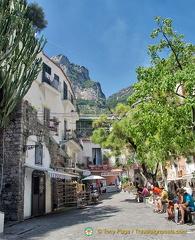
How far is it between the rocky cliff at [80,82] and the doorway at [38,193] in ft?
261

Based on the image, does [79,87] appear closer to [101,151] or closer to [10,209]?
[101,151]

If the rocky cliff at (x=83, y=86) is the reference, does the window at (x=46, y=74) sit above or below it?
below

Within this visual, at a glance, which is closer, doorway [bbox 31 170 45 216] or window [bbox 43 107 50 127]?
doorway [bbox 31 170 45 216]

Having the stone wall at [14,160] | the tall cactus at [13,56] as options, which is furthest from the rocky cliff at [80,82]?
the tall cactus at [13,56]

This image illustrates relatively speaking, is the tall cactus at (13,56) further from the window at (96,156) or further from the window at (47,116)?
the window at (96,156)

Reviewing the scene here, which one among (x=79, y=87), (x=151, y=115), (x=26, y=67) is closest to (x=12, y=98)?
(x=26, y=67)

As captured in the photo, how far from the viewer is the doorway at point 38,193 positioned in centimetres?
1208

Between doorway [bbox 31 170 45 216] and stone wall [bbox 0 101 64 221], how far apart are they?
1.49 m

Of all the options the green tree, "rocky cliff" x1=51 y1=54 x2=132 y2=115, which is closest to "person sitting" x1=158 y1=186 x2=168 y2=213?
the green tree

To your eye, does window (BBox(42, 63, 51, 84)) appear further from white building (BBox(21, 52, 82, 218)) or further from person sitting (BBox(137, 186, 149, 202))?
person sitting (BBox(137, 186, 149, 202))

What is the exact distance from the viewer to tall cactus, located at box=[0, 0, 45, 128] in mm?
9516

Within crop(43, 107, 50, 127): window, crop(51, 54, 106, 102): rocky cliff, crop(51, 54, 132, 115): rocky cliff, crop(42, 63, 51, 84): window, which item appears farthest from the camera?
crop(51, 54, 106, 102): rocky cliff

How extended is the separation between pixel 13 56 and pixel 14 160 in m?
4.77

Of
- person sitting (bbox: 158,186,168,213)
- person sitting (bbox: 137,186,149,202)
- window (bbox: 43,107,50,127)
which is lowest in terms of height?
person sitting (bbox: 137,186,149,202)
